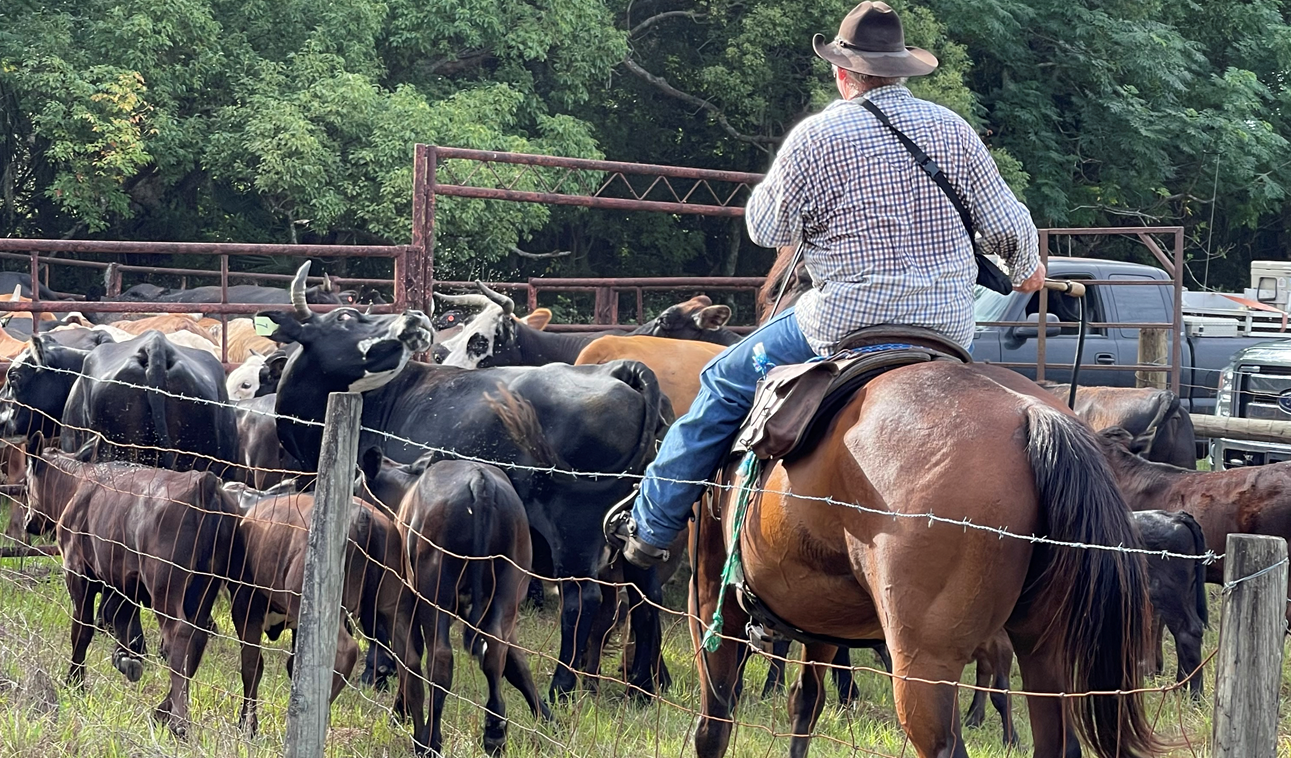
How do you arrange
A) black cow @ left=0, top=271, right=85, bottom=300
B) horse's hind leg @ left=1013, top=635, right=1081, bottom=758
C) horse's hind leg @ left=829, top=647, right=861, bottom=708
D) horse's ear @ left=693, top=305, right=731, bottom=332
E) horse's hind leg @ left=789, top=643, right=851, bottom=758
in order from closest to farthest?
1. horse's hind leg @ left=1013, top=635, right=1081, bottom=758
2. horse's hind leg @ left=789, top=643, right=851, bottom=758
3. horse's hind leg @ left=829, top=647, right=861, bottom=708
4. horse's ear @ left=693, top=305, right=731, bottom=332
5. black cow @ left=0, top=271, right=85, bottom=300

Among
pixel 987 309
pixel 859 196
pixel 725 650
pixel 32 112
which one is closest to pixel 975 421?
pixel 859 196

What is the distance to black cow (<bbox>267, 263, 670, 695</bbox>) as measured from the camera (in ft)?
24.6

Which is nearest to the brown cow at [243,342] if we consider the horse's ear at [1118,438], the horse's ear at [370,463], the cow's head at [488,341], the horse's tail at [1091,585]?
the cow's head at [488,341]

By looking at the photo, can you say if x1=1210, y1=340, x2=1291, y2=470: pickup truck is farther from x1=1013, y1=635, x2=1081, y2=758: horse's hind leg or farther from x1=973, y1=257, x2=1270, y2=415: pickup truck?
x1=1013, y1=635, x2=1081, y2=758: horse's hind leg

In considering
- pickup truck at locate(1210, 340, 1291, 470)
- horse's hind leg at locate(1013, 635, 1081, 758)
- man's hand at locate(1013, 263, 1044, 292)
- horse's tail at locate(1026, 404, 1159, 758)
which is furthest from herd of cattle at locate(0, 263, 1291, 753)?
pickup truck at locate(1210, 340, 1291, 470)

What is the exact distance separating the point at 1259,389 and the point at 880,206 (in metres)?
9.81

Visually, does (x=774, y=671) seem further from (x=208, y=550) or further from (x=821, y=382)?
(x=821, y=382)

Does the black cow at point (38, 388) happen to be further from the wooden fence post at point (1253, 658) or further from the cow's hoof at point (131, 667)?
the wooden fence post at point (1253, 658)

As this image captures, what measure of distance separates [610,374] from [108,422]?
3.07 metres

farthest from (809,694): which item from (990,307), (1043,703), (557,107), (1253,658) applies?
(557,107)

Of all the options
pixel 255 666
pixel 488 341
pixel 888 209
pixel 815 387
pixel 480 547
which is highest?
pixel 888 209

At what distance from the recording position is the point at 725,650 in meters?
4.69

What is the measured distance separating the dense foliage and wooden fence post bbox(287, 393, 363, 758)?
1527cm

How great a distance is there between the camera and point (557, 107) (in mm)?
22906
